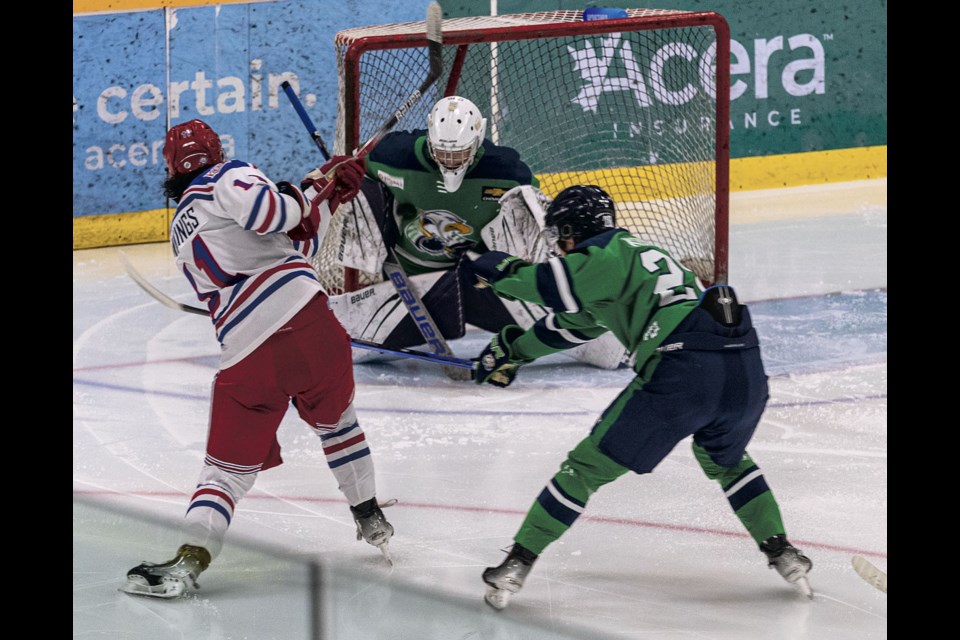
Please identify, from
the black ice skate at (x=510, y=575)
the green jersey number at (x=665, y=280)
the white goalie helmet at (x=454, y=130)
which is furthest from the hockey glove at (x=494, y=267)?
the white goalie helmet at (x=454, y=130)

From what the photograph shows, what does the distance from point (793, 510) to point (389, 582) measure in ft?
3.64

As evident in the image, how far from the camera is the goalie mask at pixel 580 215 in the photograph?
3092 millimetres

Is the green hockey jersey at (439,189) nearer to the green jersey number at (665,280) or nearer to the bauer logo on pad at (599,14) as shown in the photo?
the bauer logo on pad at (599,14)

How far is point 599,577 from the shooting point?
331 centimetres

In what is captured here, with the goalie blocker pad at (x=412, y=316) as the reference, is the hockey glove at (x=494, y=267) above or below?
above

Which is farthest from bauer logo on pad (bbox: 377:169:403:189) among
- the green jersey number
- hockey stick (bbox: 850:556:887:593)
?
hockey stick (bbox: 850:556:887:593)

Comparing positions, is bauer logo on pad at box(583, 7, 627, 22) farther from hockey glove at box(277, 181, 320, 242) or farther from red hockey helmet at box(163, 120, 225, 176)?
red hockey helmet at box(163, 120, 225, 176)

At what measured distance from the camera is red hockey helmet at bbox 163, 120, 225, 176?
324 cm

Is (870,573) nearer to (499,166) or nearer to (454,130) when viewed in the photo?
(454,130)

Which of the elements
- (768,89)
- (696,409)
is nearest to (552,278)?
(696,409)

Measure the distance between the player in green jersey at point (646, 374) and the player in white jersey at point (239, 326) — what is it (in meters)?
0.44

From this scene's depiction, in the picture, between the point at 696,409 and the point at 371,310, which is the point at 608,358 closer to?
the point at 371,310

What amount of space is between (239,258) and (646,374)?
3.03ft

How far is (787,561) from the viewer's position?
10.3 ft
